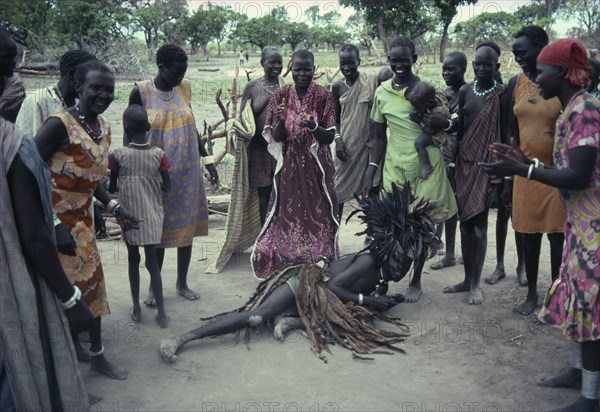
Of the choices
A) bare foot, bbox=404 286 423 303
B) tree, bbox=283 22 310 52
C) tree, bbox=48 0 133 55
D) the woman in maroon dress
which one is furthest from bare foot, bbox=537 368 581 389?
tree, bbox=283 22 310 52

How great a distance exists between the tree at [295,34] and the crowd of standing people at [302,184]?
48127mm

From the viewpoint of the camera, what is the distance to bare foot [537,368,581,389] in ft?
11.0

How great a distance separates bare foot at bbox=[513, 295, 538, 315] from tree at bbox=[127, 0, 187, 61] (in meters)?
35.8

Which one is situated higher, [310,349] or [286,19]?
[286,19]

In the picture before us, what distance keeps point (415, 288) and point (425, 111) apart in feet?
4.60

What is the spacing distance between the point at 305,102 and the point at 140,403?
2.65 metres

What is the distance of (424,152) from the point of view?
4.50 metres

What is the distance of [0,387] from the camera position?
7.48ft

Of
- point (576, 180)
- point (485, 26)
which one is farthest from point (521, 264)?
point (485, 26)

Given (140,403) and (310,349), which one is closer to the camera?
(140,403)

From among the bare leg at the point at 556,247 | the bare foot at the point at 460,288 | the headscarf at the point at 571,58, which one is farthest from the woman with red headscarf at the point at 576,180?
the bare foot at the point at 460,288

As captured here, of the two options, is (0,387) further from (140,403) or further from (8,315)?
(140,403)

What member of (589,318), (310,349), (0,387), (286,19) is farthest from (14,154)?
(286,19)

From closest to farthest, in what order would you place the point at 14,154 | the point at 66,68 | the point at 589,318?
the point at 14,154 → the point at 589,318 → the point at 66,68
